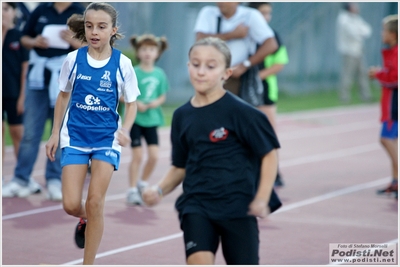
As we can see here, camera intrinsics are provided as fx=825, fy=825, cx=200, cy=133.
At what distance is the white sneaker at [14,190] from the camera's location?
32.3 feet

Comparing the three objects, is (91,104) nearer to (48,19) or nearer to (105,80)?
(105,80)

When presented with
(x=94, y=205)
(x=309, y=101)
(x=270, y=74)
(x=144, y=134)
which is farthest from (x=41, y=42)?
(x=309, y=101)

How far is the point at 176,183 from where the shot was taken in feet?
17.5

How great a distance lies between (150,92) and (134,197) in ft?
4.33

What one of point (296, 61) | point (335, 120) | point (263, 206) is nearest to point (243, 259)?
point (263, 206)

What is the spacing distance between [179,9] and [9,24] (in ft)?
42.9

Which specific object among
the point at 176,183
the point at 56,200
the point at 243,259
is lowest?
the point at 56,200

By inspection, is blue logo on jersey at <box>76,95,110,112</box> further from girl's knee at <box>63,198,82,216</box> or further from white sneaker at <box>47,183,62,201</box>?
white sneaker at <box>47,183,62,201</box>

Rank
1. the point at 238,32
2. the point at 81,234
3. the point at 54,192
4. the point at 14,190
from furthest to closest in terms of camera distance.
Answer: the point at 14,190, the point at 54,192, the point at 238,32, the point at 81,234

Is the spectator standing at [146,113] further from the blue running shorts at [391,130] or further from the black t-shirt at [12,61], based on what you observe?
the blue running shorts at [391,130]

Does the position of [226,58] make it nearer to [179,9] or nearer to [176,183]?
[176,183]

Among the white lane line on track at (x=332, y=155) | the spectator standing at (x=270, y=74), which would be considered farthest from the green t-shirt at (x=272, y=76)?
the white lane line on track at (x=332, y=155)

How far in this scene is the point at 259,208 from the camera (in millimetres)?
4848

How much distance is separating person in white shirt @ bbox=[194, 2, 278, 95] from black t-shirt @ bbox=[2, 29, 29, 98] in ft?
7.76
